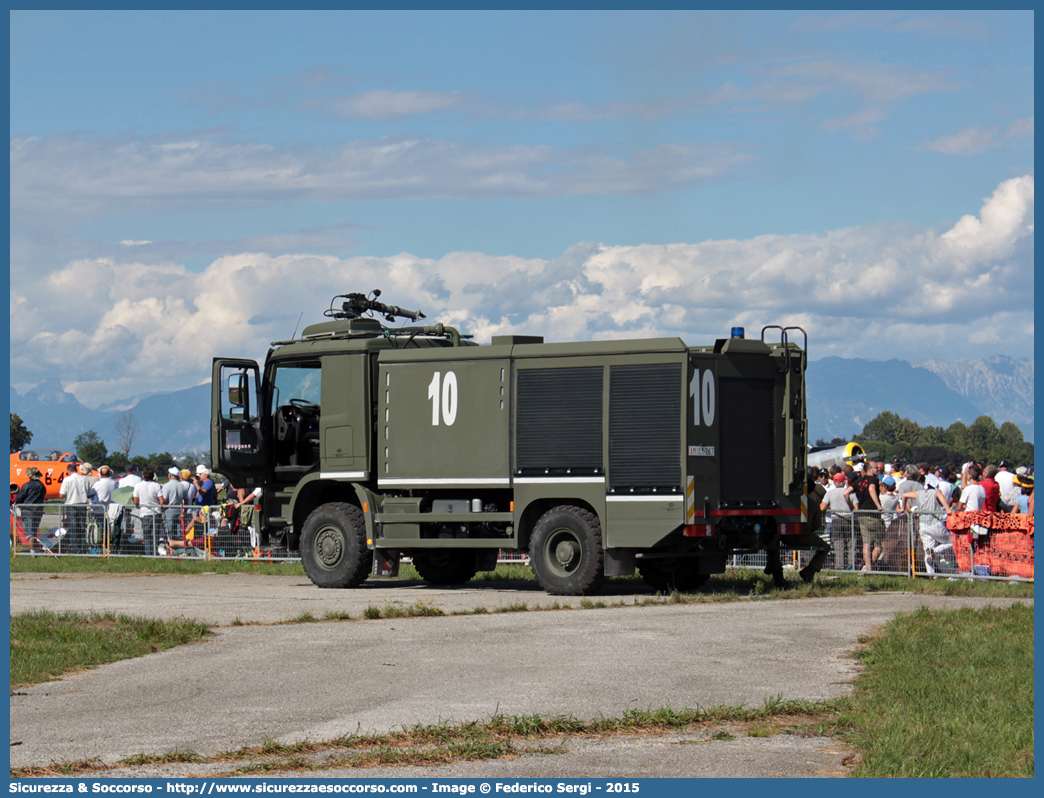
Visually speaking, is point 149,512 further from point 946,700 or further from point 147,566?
point 946,700

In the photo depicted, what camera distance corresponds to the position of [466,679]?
993 cm

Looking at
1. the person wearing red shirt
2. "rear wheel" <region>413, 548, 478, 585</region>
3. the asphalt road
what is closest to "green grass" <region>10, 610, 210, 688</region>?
the asphalt road

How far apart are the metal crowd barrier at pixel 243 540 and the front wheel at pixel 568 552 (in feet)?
14.2

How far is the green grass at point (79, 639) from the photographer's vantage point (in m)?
10.7

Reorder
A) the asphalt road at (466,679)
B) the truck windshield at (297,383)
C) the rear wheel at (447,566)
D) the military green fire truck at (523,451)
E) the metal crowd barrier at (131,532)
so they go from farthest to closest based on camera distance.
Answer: the metal crowd barrier at (131,532)
the rear wheel at (447,566)
the truck windshield at (297,383)
the military green fire truck at (523,451)
the asphalt road at (466,679)

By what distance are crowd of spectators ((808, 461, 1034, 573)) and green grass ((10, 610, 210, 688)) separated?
8.41 metres

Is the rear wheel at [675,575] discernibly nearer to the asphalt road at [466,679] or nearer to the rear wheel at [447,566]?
the asphalt road at [466,679]

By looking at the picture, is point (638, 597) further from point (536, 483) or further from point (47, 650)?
point (47, 650)

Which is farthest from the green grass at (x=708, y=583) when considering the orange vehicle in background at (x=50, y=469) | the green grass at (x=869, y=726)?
the orange vehicle in background at (x=50, y=469)

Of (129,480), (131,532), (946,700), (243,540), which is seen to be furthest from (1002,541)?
(129,480)

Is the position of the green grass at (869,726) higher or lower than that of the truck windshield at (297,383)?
lower

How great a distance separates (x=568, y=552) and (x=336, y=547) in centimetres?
354

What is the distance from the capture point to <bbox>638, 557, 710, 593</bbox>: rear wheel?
17.3 m
